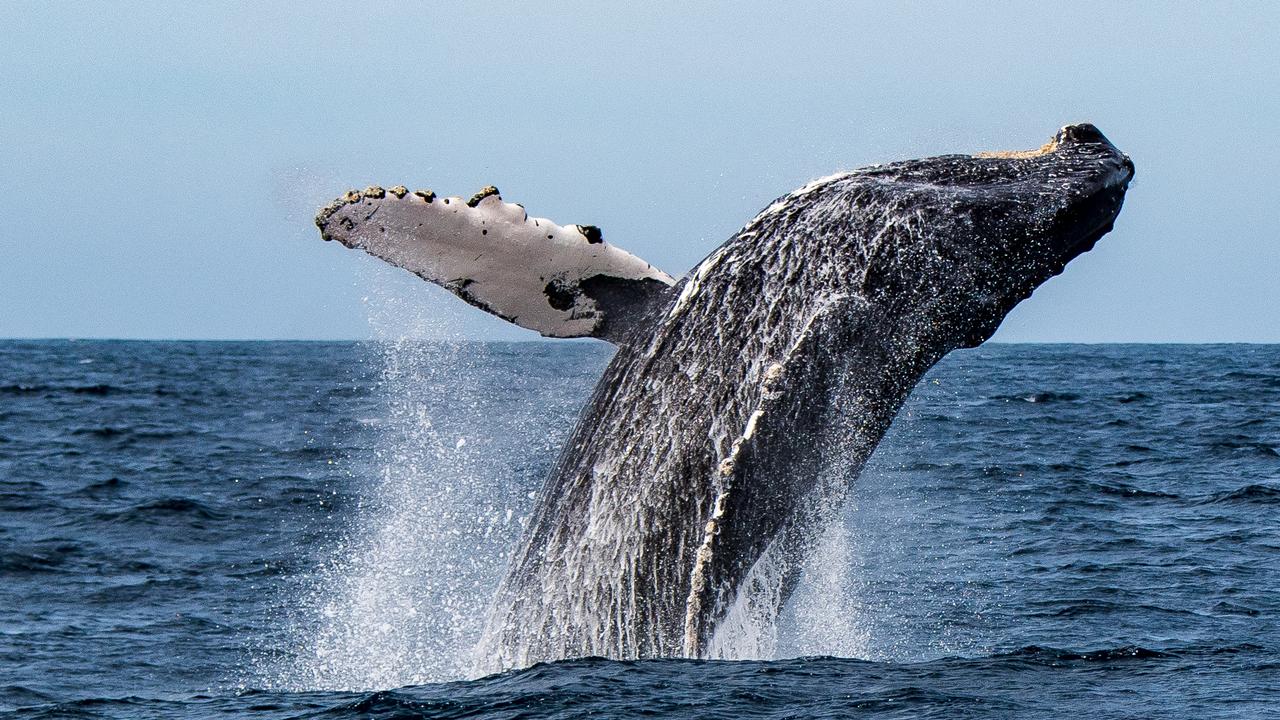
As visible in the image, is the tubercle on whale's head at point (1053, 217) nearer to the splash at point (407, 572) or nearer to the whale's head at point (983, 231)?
the whale's head at point (983, 231)

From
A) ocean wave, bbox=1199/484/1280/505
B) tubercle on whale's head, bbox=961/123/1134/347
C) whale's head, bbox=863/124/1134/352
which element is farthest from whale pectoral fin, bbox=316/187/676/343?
ocean wave, bbox=1199/484/1280/505

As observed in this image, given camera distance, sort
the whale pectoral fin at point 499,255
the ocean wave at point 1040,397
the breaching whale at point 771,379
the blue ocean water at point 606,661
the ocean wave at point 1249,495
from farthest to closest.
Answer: the ocean wave at point 1040,397 < the ocean wave at point 1249,495 < the whale pectoral fin at point 499,255 < the blue ocean water at point 606,661 < the breaching whale at point 771,379

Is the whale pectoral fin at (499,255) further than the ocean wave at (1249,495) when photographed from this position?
No

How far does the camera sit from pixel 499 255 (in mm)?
7461

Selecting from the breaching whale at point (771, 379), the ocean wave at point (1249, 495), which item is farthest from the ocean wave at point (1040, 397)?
the breaching whale at point (771, 379)

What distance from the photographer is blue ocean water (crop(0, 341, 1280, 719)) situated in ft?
22.2

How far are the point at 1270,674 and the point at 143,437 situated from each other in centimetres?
2591

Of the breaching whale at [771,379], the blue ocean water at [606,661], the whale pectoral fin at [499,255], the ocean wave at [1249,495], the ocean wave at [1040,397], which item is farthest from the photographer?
the ocean wave at [1040,397]

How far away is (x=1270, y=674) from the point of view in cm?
719

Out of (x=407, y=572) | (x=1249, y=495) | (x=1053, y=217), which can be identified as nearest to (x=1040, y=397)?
(x=1249, y=495)

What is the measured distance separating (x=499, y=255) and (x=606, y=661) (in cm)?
212

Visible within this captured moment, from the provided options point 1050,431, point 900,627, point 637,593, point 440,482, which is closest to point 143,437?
point 440,482

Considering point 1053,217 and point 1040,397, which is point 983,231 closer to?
point 1053,217

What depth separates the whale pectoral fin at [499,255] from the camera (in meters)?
7.41
